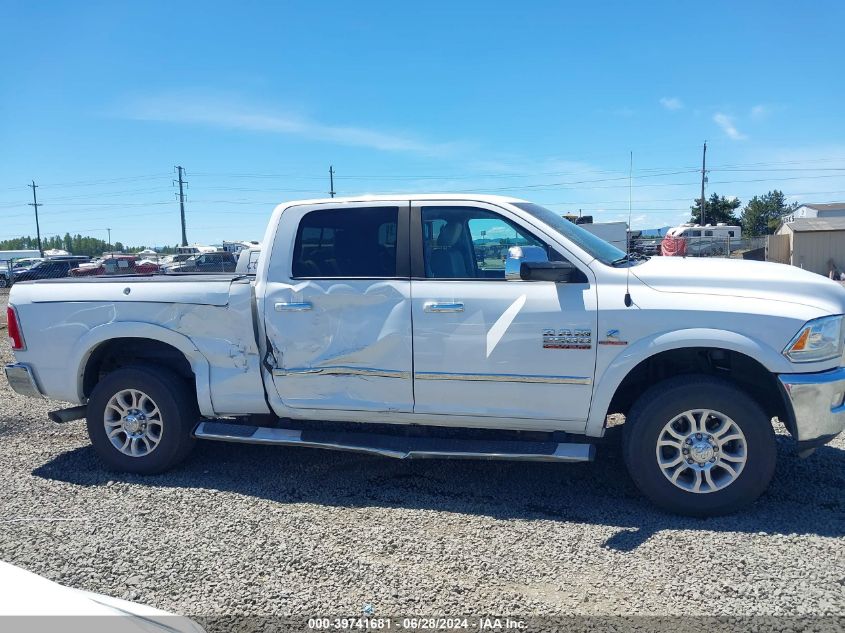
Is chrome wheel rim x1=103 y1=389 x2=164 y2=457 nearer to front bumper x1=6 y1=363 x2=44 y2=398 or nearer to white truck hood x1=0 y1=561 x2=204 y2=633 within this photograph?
front bumper x1=6 y1=363 x2=44 y2=398

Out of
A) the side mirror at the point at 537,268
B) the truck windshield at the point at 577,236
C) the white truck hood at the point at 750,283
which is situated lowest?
the white truck hood at the point at 750,283

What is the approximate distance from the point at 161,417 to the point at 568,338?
10.0 feet

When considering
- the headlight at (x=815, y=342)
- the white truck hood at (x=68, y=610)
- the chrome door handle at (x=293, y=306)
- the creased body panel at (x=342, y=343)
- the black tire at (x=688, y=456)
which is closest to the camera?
the white truck hood at (x=68, y=610)

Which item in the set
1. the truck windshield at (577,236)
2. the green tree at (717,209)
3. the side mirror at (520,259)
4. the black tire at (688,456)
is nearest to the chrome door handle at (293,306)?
the side mirror at (520,259)

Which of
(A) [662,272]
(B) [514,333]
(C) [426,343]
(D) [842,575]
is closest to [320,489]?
(C) [426,343]

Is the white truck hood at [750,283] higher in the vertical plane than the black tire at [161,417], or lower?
higher

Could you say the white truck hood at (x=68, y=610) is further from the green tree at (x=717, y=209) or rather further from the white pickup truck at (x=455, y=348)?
the green tree at (x=717, y=209)

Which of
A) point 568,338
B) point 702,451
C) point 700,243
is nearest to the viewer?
point 702,451

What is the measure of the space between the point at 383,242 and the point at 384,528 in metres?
1.93

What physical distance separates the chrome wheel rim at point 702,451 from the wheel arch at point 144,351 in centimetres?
323

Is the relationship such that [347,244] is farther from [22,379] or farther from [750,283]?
[22,379]

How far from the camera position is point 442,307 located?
420cm

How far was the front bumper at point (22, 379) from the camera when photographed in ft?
16.3

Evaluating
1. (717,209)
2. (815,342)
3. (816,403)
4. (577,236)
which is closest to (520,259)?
(577,236)
